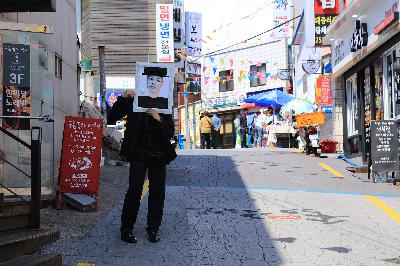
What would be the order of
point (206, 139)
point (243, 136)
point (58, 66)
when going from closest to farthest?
point (58, 66) → point (206, 139) → point (243, 136)

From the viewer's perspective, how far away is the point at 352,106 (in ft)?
56.8

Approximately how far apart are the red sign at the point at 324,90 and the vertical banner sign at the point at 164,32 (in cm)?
1314

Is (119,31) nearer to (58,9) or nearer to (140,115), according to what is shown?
(58,9)

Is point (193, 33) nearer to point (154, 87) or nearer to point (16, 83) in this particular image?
point (16, 83)

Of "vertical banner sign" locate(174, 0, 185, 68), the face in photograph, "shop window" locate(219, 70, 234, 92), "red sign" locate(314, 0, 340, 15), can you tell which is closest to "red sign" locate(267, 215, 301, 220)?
the face in photograph

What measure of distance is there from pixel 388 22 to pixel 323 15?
7.26m

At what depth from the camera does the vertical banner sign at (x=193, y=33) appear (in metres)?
38.8

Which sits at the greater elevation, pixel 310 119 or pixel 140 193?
pixel 310 119

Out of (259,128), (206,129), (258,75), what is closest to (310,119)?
(206,129)

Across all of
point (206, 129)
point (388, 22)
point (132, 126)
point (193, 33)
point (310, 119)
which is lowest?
point (132, 126)

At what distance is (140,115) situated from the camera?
19.2 feet

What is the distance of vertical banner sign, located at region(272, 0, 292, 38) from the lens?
33750mm

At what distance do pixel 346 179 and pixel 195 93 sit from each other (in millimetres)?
28702

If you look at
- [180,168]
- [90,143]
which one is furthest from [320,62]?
[90,143]
